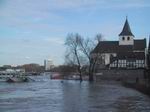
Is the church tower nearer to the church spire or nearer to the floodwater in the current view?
the church spire

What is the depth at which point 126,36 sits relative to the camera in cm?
14512

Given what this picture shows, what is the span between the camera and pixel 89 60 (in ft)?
349

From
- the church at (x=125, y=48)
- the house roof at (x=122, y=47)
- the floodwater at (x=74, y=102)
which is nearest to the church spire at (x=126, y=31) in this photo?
the church at (x=125, y=48)

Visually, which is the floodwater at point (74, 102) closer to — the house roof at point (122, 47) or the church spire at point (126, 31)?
the house roof at point (122, 47)

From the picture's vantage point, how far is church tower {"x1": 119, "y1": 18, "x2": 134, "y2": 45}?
14425 centimetres

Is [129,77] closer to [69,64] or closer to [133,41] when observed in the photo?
[69,64]

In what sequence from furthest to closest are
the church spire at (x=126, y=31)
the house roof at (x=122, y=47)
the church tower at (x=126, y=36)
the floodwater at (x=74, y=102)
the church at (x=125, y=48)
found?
1. the church tower at (x=126, y=36)
2. the church spire at (x=126, y=31)
3. the house roof at (x=122, y=47)
4. the church at (x=125, y=48)
5. the floodwater at (x=74, y=102)

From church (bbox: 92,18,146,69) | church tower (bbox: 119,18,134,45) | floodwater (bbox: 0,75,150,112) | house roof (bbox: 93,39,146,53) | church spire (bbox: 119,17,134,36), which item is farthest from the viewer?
church tower (bbox: 119,18,134,45)

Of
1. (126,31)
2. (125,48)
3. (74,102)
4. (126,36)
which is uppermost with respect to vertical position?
(126,31)

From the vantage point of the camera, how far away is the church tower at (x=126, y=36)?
473 feet

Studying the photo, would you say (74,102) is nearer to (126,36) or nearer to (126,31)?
(126,31)

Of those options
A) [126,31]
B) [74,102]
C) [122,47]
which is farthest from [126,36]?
[74,102]

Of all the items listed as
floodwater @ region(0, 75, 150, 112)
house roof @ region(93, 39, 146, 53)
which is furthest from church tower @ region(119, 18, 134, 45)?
floodwater @ region(0, 75, 150, 112)

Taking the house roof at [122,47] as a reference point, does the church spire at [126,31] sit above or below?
above
